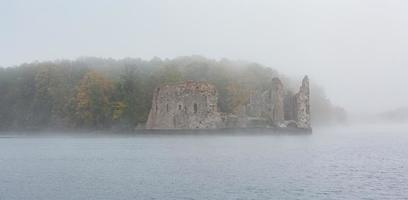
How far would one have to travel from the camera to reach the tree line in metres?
82.0

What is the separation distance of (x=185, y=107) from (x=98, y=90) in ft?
42.8

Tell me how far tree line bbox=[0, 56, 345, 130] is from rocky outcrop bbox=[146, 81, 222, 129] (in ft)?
14.3

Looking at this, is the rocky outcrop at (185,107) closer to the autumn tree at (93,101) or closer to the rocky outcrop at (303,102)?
the autumn tree at (93,101)

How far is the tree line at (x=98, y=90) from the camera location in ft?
269

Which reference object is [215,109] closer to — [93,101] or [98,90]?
[93,101]

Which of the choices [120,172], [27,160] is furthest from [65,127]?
[120,172]

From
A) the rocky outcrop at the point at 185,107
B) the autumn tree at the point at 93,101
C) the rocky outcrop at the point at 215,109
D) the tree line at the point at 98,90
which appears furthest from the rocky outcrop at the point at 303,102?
the autumn tree at the point at 93,101

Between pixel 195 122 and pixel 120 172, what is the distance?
44553 millimetres

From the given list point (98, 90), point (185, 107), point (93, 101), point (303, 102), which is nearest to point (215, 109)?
point (185, 107)

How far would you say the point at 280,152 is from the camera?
149ft

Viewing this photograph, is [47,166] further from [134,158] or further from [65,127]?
[65,127]

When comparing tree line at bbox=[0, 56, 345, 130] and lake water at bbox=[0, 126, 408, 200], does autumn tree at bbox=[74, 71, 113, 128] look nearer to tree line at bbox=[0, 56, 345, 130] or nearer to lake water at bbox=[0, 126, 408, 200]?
tree line at bbox=[0, 56, 345, 130]

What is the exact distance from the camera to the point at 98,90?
273 ft

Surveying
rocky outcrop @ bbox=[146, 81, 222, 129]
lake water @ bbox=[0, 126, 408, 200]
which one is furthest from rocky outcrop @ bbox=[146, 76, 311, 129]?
lake water @ bbox=[0, 126, 408, 200]
